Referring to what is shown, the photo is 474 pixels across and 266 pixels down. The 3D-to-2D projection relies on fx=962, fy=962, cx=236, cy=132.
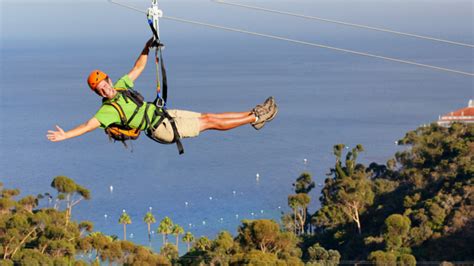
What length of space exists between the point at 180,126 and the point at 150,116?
276 millimetres

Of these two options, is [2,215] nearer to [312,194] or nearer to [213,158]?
[312,194]

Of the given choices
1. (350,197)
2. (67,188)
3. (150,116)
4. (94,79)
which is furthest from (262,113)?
(67,188)

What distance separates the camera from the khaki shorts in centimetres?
703

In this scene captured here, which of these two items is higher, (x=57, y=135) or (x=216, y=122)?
(x=216, y=122)

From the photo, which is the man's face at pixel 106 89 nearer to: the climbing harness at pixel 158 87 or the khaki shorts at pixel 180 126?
the climbing harness at pixel 158 87

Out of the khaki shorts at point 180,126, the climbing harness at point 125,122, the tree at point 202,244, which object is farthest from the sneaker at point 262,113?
the tree at point 202,244

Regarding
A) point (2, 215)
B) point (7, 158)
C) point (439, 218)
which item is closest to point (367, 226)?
point (439, 218)

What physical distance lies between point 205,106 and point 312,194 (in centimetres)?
1855

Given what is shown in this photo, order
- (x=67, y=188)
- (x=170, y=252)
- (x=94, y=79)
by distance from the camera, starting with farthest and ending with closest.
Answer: (x=67, y=188) < (x=170, y=252) < (x=94, y=79)

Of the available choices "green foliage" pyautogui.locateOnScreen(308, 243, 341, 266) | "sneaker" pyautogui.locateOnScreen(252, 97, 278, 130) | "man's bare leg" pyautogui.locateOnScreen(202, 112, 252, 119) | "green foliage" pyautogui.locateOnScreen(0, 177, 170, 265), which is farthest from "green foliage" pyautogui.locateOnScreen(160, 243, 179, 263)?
"man's bare leg" pyautogui.locateOnScreen(202, 112, 252, 119)

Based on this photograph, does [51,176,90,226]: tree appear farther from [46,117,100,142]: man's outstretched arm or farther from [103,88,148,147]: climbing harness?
[46,117,100,142]: man's outstretched arm

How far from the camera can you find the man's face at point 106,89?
6688 mm

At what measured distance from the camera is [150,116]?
6.96 m

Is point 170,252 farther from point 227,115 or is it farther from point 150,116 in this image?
point 150,116
